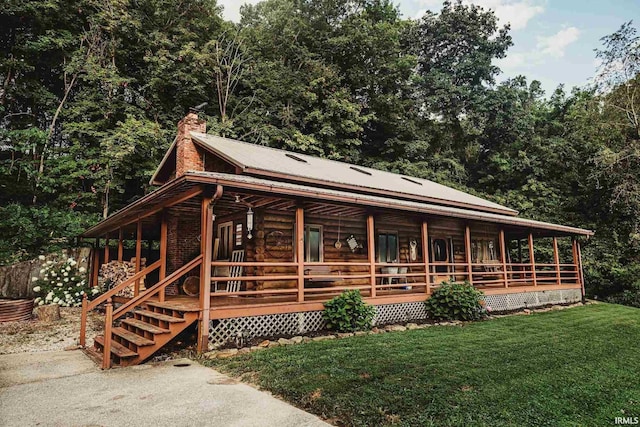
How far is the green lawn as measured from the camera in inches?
154

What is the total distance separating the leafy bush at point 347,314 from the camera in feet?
27.6

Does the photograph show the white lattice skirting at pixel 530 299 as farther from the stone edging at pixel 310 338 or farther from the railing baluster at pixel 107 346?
the railing baluster at pixel 107 346

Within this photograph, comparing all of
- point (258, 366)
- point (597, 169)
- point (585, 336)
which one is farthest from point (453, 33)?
point (258, 366)

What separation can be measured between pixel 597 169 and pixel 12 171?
29005 mm

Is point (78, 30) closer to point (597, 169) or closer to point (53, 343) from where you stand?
point (53, 343)

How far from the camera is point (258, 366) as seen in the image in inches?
227

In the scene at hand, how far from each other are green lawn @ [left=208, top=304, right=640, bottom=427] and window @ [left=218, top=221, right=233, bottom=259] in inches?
188

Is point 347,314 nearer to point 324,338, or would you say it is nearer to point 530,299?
point 324,338

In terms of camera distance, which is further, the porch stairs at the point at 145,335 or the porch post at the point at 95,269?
the porch post at the point at 95,269

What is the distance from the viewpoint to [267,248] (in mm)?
10188

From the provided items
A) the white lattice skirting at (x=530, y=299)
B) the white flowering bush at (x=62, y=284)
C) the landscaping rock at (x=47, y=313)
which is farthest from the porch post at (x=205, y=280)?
the white lattice skirting at (x=530, y=299)

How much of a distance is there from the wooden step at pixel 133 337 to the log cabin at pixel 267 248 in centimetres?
2

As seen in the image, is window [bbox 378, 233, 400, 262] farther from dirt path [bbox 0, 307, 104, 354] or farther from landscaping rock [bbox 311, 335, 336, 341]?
dirt path [bbox 0, 307, 104, 354]

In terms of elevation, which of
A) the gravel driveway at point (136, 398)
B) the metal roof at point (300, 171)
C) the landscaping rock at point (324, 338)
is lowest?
the gravel driveway at point (136, 398)
